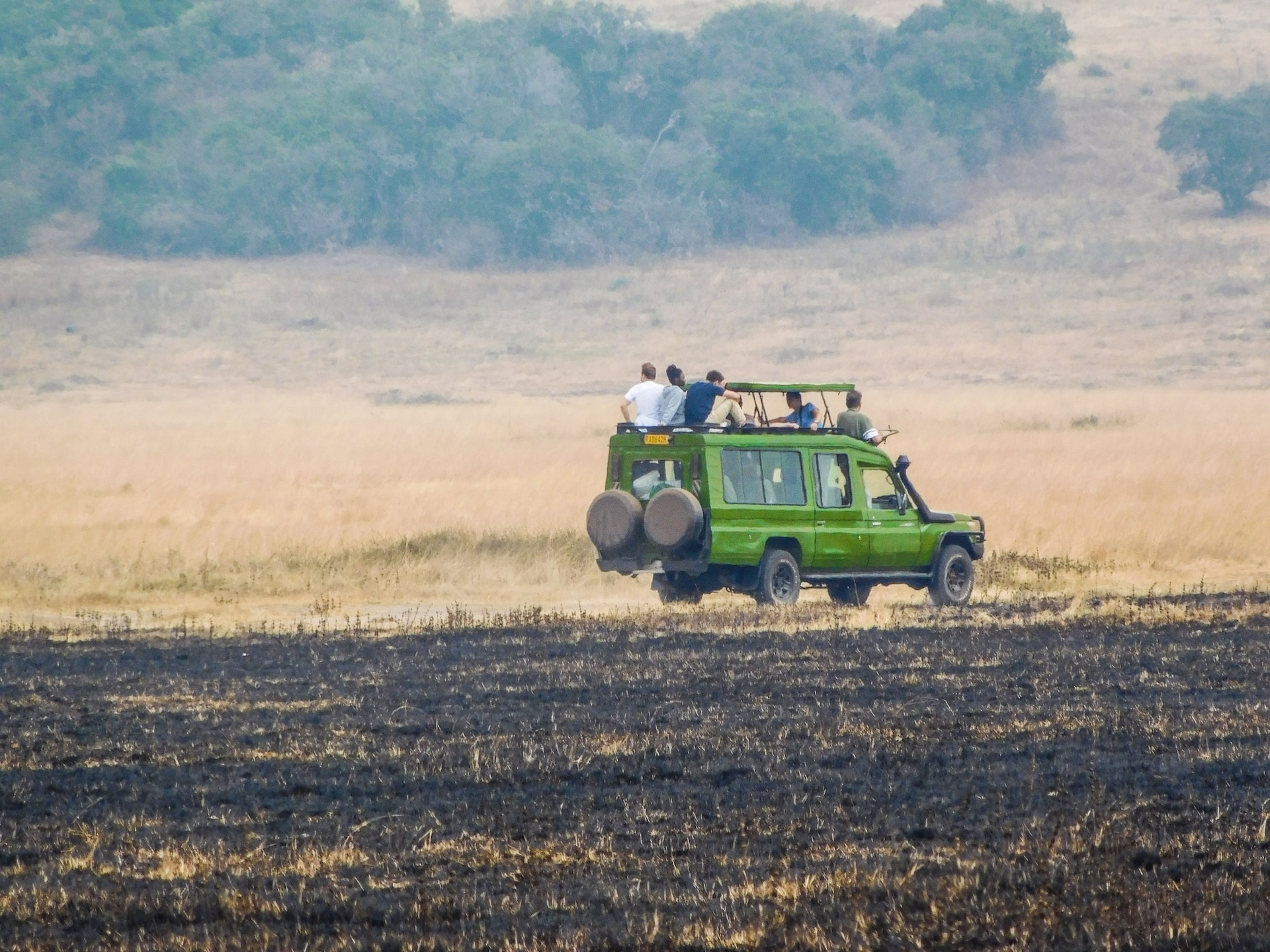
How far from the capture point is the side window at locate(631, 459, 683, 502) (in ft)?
58.6

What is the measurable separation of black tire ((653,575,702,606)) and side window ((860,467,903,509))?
1.72 metres

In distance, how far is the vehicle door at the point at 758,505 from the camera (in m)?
17.5

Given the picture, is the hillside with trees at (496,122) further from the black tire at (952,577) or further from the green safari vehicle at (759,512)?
the green safari vehicle at (759,512)

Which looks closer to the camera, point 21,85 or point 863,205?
point 863,205

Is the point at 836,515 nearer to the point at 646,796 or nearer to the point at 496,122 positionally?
the point at 646,796

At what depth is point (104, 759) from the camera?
10484 millimetres

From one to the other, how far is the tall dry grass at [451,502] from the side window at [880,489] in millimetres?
2344

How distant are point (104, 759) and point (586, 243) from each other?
2670 inches

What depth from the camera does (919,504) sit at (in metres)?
18.7

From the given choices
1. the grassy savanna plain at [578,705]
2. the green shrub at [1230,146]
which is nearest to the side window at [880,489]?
the grassy savanna plain at [578,705]

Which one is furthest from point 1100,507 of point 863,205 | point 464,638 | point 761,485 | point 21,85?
point 21,85

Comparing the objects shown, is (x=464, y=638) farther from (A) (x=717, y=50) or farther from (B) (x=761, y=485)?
(A) (x=717, y=50)

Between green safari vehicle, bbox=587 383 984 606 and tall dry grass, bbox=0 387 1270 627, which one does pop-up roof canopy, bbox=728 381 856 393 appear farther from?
tall dry grass, bbox=0 387 1270 627

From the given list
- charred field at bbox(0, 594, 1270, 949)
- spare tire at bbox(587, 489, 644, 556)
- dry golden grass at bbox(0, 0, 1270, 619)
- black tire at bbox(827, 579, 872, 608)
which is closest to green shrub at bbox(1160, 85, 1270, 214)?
dry golden grass at bbox(0, 0, 1270, 619)
